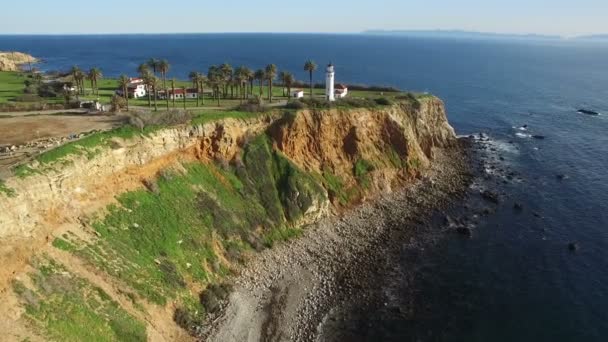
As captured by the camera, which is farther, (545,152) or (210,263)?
(545,152)

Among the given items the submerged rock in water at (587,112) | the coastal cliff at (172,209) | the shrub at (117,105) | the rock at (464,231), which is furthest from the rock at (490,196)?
the submerged rock in water at (587,112)

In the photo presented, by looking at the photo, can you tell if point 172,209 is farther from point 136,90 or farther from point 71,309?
point 136,90

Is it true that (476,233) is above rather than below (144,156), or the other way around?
below

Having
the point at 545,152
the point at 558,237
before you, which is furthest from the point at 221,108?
the point at 545,152

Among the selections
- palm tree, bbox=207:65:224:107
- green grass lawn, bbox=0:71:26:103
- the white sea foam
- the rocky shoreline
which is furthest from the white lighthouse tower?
green grass lawn, bbox=0:71:26:103

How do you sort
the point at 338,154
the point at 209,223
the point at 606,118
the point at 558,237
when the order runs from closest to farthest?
the point at 209,223
the point at 558,237
the point at 338,154
the point at 606,118

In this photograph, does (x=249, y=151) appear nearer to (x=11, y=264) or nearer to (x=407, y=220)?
(x=407, y=220)

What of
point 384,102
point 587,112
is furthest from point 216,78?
point 587,112
